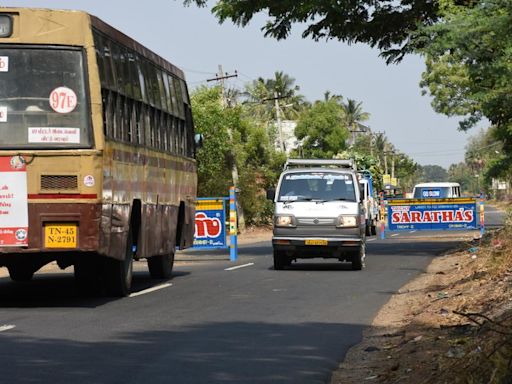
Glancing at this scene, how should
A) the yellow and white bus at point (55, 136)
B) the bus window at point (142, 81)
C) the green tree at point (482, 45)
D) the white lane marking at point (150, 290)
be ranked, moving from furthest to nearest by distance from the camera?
the green tree at point (482, 45), the white lane marking at point (150, 290), the bus window at point (142, 81), the yellow and white bus at point (55, 136)

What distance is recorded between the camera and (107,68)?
14.9 meters

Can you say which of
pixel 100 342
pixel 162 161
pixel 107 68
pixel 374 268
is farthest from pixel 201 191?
pixel 100 342

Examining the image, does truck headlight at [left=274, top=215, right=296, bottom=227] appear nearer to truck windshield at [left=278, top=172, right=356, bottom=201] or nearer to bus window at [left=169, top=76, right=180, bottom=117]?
truck windshield at [left=278, top=172, right=356, bottom=201]

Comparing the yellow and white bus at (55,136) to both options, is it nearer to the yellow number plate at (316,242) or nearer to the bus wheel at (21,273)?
the bus wheel at (21,273)

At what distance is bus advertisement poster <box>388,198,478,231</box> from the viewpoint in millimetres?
37562

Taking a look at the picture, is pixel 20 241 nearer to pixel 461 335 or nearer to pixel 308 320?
pixel 308 320

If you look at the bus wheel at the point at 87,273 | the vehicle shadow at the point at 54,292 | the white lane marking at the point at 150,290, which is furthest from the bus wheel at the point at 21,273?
the white lane marking at the point at 150,290

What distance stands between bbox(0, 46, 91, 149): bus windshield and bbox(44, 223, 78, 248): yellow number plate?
0.99 metres

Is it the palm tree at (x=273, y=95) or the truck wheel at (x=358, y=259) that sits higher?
the palm tree at (x=273, y=95)

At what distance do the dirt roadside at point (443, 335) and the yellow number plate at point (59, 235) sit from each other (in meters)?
3.89

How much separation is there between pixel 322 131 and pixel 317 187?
2498 inches

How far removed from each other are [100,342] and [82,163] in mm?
3540

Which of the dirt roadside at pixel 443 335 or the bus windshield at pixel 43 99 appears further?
the bus windshield at pixel 43 99

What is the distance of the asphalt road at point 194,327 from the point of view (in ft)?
30.4
